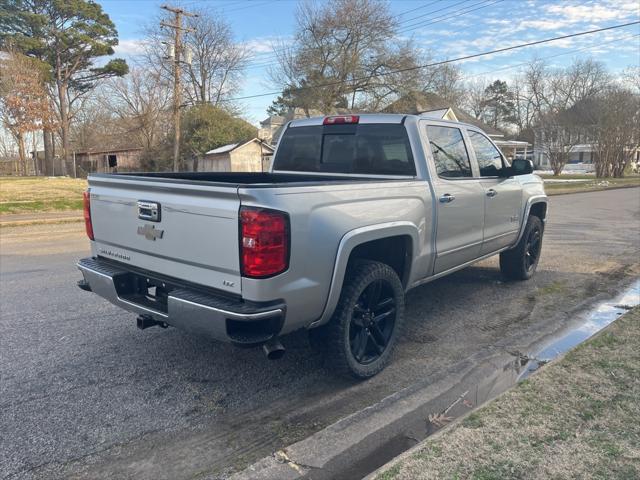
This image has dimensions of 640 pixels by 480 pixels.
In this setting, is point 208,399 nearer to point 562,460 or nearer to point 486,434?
point 486,434

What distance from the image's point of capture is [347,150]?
4727mm

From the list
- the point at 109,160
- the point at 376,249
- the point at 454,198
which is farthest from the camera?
the point at 109,160

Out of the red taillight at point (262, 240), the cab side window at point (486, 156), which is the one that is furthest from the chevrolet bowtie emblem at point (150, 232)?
the cab side window at point (486, 156)

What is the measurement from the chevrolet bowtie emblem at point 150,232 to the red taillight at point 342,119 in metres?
2.15

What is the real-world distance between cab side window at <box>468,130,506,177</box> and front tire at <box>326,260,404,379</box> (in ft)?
6.66

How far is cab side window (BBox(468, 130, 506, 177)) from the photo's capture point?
206 inches

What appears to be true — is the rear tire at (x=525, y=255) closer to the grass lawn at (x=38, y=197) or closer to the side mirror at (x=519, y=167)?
the side mirror at (x=519, y=167)

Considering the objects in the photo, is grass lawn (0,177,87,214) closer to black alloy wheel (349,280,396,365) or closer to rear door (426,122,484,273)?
rear door (426,122,484,273)

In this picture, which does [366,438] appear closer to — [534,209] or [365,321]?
[365,321]

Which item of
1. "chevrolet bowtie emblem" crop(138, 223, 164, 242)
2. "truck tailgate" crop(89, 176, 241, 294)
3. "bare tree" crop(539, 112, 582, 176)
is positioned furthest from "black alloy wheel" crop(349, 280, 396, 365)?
"bare tree" crop(539, 112, 582, 176)

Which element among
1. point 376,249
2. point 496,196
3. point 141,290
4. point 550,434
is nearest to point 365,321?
point 376,249

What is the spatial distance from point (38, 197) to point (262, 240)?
18322 mm

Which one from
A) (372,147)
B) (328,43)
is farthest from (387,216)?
(328,43)

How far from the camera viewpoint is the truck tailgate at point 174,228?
2.93m
